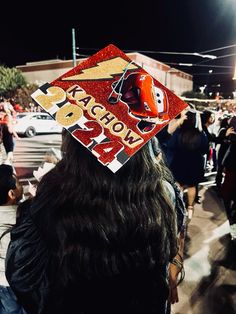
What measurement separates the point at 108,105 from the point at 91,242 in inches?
18.9

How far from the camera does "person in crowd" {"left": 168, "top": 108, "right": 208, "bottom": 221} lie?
4094 mm

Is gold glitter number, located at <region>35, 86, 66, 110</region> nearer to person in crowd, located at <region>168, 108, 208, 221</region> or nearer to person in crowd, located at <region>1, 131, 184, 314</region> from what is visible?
person in crowd, located at <region>1, 131, 184, 314</region>

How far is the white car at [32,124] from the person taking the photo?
15164 mm

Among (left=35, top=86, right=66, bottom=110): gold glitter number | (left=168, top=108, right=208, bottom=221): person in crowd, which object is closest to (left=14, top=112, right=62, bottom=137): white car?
(left=168, top=108, right=208, bottom=221): person in crowd

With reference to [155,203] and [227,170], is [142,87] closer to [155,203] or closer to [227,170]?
[155,203]

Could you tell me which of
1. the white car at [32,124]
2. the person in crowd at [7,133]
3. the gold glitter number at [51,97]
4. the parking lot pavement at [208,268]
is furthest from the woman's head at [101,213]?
the white car at [32,124]

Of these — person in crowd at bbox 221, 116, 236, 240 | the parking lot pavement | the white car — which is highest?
person in crowd at bbox 221, 116, 236, 240

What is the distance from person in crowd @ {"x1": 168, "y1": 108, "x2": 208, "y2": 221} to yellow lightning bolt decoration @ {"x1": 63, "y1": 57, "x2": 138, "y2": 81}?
10.0 ft

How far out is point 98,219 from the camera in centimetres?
103

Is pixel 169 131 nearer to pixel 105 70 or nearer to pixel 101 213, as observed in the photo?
pixel 105 70

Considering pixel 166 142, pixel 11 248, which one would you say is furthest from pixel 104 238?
pixel 166 142

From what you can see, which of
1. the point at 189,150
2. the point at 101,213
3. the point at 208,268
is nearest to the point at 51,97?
the point at 101,213

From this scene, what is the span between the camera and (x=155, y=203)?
112 centimetres

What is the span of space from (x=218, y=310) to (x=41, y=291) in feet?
7.17
